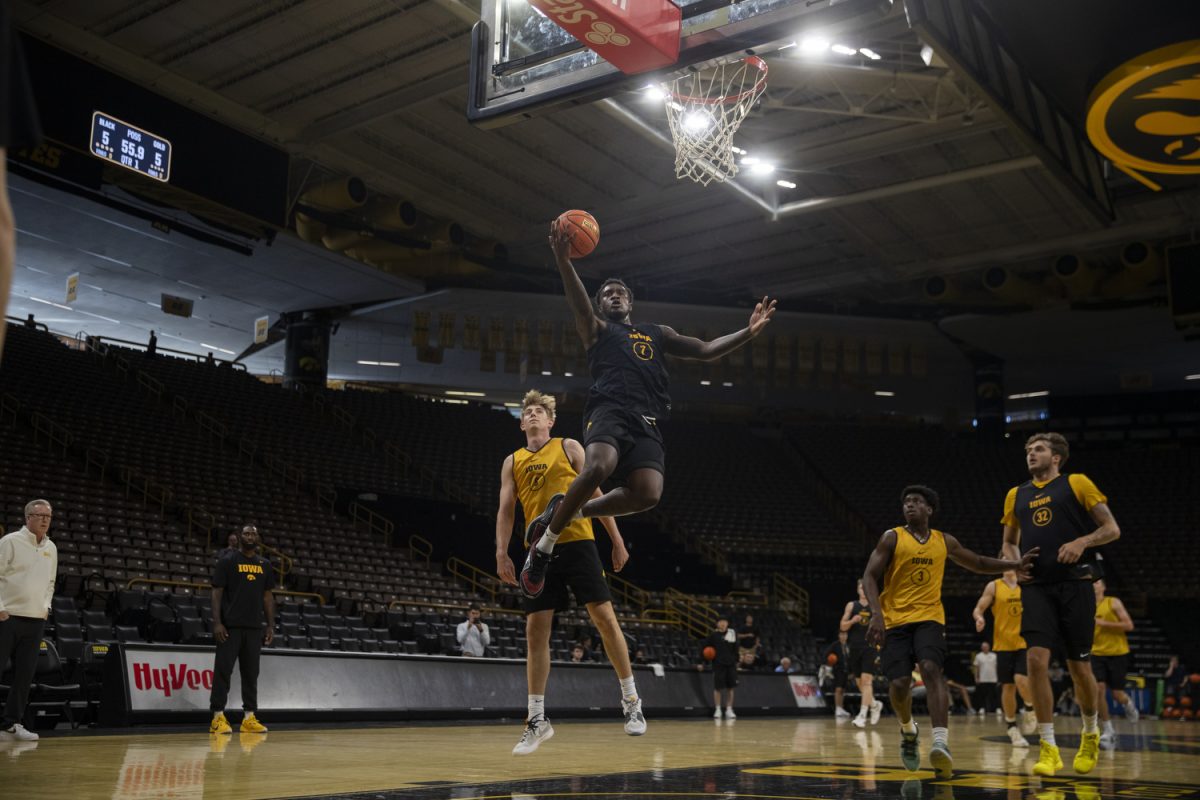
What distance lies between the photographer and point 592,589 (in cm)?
610

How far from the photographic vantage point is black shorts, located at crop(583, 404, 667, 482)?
563 centimetres

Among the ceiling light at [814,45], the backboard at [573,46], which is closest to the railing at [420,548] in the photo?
the ceiling light at [814,45]

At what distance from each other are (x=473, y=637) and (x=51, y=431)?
9.02 meters

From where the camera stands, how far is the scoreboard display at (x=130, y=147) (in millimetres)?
17359

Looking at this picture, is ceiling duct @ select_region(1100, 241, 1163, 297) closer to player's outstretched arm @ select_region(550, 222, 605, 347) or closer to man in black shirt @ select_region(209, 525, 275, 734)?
man in black shirt @ select_region(209, 525, 275, 734)

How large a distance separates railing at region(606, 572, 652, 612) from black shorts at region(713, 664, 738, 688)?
6809 mm

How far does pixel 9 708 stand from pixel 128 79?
13040mm

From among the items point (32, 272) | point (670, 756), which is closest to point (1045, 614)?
point (670, 756)

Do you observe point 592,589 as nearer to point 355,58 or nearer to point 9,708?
point 9,708

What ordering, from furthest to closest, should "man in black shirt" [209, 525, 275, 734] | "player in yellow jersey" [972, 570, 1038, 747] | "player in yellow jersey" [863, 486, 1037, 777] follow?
"player in yellow jersey" [972, 570, 1038, 747] < "man in black shirt" [209, 525, 275, 734] < "player in yellow jersey" [863, 486, 1037, 777]

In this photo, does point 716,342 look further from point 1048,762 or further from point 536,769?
point 1048,762

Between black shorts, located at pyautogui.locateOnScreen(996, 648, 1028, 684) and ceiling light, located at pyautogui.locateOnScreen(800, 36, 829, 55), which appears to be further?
ceiling light, located at pyautogui.locateOnScreen(800, 36, 829, 55)

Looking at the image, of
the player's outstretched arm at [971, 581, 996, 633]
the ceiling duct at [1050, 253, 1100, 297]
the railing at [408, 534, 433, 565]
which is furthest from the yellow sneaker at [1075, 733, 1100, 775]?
the ceiling duct at [1050, 253, 1100, 297]

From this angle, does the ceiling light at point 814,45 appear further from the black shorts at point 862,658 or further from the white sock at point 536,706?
the white sock at point 536,706
